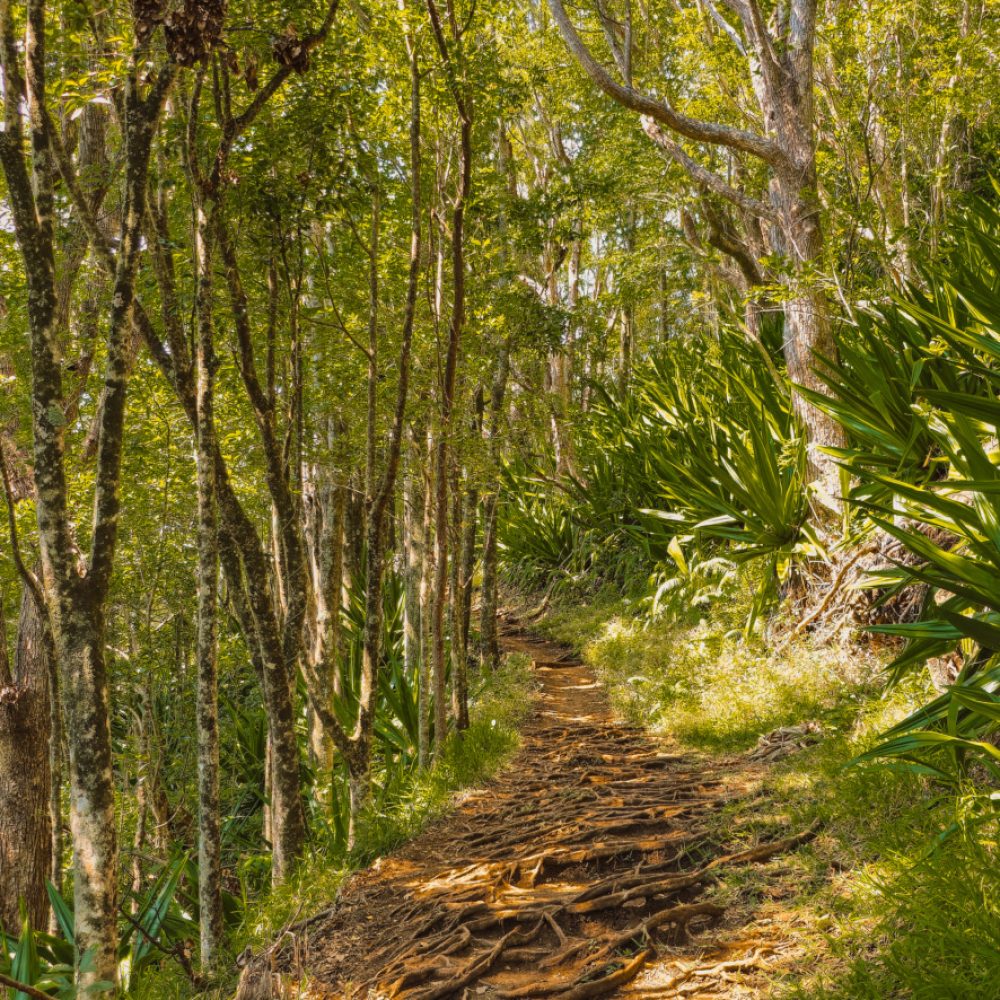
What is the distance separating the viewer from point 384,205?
6.74m

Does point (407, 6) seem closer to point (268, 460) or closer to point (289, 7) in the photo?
point (289, 7)

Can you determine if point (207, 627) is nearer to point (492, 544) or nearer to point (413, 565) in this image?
point (413, 565)

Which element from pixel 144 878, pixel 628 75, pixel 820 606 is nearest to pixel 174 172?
pixel 628 75

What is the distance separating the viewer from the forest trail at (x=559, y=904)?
2.47m

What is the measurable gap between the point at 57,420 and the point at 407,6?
3385 millimetres

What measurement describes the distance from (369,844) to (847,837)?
2.33 meters

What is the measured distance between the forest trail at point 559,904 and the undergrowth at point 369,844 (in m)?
0.15

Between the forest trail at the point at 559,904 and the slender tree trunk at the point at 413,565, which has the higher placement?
the forest trail at the point at 559,904

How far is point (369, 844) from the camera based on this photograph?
424 centimetres

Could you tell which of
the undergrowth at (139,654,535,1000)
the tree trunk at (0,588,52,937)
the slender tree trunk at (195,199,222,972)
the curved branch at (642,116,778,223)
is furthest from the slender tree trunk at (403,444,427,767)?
the slender tree trunk at (195,199,222,972)

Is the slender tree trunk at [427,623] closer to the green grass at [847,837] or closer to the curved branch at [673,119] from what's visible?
the green grass at [847,837]

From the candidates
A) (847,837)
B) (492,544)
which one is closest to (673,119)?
(492,544)

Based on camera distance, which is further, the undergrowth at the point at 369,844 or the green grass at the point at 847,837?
the undergrowth at the point at 369,844

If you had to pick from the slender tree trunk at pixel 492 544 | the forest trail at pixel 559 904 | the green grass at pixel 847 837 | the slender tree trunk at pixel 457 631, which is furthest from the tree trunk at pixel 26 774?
the green grass at pixel 847 837
